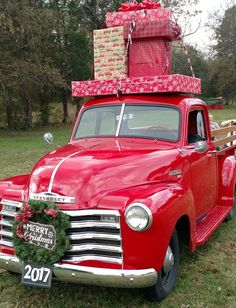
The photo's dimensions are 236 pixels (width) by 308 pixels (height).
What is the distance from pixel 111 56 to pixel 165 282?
3.21 m

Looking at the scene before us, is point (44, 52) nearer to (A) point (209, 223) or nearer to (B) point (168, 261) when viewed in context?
(A) point (209, 223)

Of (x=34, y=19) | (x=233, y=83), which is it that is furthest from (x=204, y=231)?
(x=233, y=83)

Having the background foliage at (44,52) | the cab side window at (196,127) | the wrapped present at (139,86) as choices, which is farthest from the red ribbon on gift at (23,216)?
the background foliage at (44,52)

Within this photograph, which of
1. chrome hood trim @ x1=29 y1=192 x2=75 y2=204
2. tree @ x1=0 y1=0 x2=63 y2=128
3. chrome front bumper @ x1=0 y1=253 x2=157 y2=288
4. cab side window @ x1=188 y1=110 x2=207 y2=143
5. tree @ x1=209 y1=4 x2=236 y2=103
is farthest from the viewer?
tree @ x1=209 y1=4 x2=236 y2=103

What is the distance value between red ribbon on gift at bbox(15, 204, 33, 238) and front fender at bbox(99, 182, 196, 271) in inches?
24.4

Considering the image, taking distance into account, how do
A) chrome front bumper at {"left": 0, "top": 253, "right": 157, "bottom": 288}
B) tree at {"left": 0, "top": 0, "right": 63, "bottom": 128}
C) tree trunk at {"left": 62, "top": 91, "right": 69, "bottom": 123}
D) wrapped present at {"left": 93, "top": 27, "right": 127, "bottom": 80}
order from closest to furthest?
chrome front bumper at {"left": 0, "top": 253, "right": 157, "bottom": 288} < wrapped present at {"left": 93, "top": 27, "right": 127, "bottom": 80} < tree at {"left": 0, "top": 0, "right": 63, "bottom": 128} < tree trunk at {"left": 62, "top": 91, "right": 69, "bottom": 123}

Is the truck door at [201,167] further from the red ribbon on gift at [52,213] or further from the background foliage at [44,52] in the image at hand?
the background foliage at [44,52]

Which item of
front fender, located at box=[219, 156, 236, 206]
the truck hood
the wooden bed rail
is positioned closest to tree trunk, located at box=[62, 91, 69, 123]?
the wooden bed rail

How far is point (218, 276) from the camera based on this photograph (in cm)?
439

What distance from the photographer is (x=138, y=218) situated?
11.0 ft

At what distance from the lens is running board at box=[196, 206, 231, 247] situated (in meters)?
4.55

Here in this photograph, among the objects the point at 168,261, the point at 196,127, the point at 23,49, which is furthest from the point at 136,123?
the point at 23,49

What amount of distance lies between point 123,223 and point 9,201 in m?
1.17

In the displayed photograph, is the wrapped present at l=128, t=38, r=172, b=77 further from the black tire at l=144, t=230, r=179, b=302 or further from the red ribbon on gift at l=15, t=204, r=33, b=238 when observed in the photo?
the red ribbon on gift at l=15, t=204, r=33, b=238
